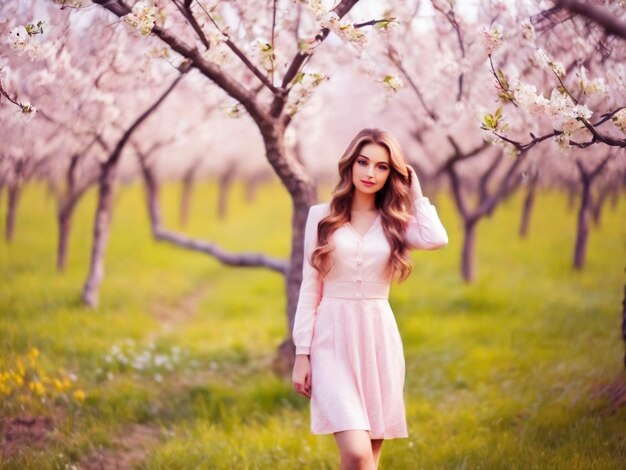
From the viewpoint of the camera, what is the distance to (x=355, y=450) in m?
2.79

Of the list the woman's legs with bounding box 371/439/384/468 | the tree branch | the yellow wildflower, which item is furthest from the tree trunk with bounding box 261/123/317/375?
the woman's legs with bounding box 371/439/384/468

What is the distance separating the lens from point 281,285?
10.9m

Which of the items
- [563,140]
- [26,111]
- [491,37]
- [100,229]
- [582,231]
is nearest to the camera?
[563,140]

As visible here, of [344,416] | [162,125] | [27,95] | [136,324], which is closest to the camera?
[344,416]

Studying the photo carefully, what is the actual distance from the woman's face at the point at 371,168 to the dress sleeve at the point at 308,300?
11.7 inches

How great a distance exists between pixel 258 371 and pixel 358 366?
3.52 metres

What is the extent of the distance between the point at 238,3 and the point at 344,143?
15338 mm

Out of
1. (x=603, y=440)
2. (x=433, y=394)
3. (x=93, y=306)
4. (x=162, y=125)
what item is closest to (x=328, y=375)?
(x=603, y=440)

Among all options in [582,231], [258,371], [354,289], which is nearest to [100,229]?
[258,371]

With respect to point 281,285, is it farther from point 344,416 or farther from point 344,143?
point 344,143

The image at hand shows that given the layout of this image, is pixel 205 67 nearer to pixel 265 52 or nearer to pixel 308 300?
pixel 265 52

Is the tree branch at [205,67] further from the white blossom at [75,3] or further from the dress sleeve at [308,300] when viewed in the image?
the dress sleeve at [308,300]

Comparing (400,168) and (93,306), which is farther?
(93,306)

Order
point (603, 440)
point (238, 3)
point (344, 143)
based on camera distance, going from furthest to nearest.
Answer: point (344, 143)
point (238, 3)
point (603, 440)
